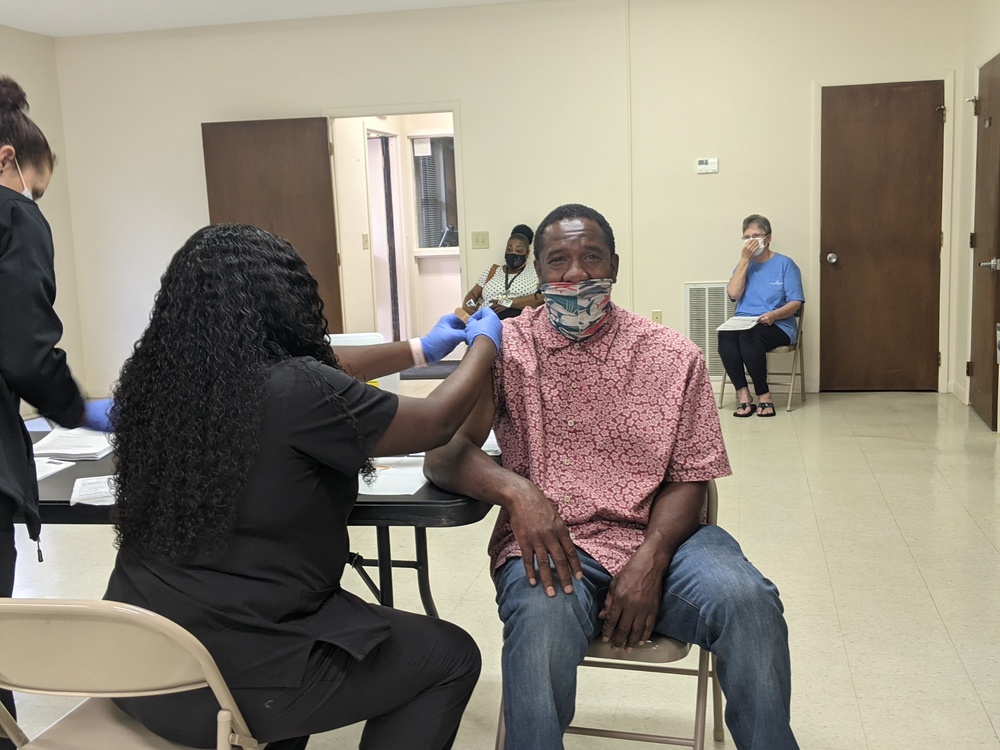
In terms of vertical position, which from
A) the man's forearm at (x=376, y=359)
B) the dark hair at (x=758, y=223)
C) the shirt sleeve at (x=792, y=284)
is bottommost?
the shirt sleeve at (x=792, y=284)

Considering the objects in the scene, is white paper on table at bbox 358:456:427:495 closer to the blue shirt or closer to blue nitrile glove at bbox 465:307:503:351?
blue nitrile glove at bbox 465:307:503:351

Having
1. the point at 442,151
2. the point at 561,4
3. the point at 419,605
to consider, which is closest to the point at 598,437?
the point at 419,605

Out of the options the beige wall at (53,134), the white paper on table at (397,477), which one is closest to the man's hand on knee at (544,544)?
the white paper on table at (397,477)

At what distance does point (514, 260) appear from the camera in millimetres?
6230

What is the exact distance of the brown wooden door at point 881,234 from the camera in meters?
5.82

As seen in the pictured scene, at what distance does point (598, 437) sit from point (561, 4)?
196 inches

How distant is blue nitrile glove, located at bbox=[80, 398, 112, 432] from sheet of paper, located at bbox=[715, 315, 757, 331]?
4.38 meters

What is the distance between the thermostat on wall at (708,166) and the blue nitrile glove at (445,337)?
4.53 metres

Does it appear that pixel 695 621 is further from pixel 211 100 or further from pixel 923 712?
pixel 211 100

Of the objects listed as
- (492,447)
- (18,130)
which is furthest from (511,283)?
(18,130)

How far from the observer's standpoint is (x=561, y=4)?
6.08 metres

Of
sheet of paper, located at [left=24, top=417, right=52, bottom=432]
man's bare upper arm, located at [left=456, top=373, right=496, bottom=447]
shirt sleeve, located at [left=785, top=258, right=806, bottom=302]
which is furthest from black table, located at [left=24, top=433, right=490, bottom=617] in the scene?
shirt sleeve, located at [left=785, top=258, right=806, bottom=302]

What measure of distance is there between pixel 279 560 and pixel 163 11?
5582 millimetres

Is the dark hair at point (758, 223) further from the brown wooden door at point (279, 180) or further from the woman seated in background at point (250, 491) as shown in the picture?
the woman seated in background at point (250, 491)
